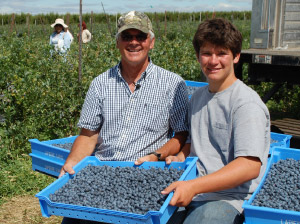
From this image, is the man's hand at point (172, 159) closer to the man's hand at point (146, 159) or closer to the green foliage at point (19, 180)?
the man's hand at point (146, 159)

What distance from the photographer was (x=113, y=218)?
5.77 feet

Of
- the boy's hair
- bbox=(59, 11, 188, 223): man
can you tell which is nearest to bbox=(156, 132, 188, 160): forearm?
bbox=(59, 11, 188, 223): man

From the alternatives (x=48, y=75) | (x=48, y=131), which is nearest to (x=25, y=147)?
(x=48, y=131)

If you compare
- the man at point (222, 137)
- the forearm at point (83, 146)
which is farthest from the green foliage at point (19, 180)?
the man at point (222, 137)

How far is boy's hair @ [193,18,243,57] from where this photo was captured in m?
1.98

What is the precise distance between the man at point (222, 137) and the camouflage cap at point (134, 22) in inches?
17.9

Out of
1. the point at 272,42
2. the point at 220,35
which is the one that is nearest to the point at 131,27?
the point at 220,35

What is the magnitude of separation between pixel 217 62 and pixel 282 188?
739 mm

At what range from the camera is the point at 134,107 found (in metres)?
2.53

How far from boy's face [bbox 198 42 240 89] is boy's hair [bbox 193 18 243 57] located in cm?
2

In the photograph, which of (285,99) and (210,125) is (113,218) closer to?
(210,125)

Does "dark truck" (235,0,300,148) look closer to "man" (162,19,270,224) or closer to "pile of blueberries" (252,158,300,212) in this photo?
"pile of blueberries" (252,158,300,212)

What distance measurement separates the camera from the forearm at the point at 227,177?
184cm

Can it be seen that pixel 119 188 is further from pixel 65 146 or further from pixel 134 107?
pixel 65 146
